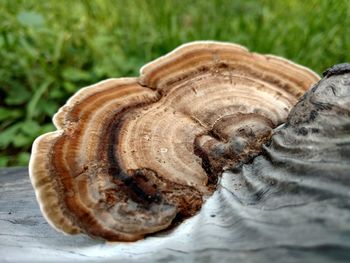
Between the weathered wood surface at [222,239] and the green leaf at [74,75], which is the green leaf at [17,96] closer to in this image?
the green leaf at [74,75]

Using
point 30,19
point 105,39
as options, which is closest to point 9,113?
point 30,19

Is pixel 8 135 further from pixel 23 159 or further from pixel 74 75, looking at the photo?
pixel 74 75

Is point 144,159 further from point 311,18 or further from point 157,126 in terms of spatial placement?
point 311,18

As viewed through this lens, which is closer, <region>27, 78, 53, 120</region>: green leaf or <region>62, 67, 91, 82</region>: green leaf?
<region>27, 78, 53, 120</region>: green leaf

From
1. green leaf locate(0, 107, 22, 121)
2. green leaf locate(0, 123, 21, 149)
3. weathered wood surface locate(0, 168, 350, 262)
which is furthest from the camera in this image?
green leaf locate(0, 107, 22, 121)

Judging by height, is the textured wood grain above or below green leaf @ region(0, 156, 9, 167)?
above

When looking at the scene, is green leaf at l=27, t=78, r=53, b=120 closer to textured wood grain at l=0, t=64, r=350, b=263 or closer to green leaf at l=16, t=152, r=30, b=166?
green leaf at l=16, t=152, r=30, b=166

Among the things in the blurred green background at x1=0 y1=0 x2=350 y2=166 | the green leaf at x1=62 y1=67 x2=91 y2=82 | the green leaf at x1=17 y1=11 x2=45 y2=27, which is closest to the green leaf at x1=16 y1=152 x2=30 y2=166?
the blurred green background at x1=0 y1=0 x2=350 y2=166
